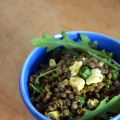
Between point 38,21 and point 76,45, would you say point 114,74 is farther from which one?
point 38,21

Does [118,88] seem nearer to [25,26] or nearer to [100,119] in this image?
[100,119]

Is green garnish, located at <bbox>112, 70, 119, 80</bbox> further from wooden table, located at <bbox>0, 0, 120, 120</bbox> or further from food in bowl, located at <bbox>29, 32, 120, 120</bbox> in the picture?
wooden table, located at <bbox>0, 0, 120, 120</bbox>

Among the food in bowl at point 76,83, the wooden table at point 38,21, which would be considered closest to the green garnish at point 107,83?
the food in bowl at point 76,83

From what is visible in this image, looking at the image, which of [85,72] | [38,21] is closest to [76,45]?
[85,72]

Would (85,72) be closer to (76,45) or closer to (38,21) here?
(76,45)

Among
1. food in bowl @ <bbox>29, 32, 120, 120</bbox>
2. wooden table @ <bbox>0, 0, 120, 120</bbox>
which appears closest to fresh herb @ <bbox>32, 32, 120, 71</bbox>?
food in bowl @ <bbox>29, 32, 120, 120</bbox>

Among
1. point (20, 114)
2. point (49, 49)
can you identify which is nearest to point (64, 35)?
point (49, 49)

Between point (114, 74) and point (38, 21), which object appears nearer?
point (114, 74)
